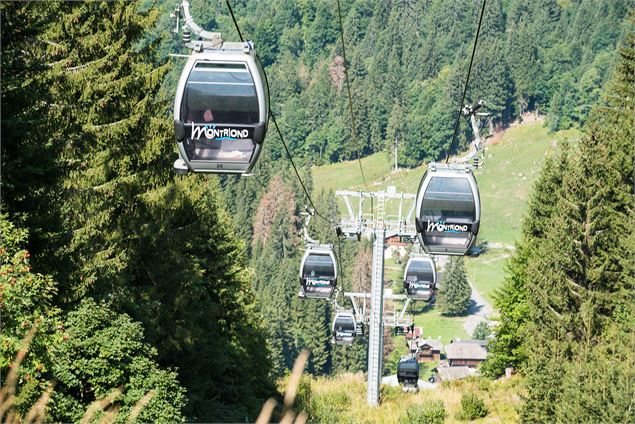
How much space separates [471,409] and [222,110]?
2113cm

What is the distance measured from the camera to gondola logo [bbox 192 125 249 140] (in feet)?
41.4

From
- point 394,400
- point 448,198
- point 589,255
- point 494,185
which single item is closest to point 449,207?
point 448,198

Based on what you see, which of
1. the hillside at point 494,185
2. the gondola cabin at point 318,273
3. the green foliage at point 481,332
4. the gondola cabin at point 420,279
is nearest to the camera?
the gondola cabin at point 318,273

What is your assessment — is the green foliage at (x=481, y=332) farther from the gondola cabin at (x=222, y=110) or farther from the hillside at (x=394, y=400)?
the gondola cabin at (x=222, y=110)

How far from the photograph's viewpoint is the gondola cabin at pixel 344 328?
3953 cm

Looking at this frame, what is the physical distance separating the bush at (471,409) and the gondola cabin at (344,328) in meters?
7.98

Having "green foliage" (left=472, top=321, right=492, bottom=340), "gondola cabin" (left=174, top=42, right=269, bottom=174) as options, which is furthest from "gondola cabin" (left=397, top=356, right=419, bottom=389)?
"green foliage" (left=472, top=321, right=492, bottom=340)

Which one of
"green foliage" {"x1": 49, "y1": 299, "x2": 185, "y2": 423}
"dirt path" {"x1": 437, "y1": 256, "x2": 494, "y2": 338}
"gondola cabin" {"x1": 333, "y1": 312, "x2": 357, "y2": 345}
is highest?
"green foliage" {"x1": 49, "y1": 299, "x2": 185, "y2": 423}

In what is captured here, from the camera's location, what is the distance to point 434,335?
129250 mm

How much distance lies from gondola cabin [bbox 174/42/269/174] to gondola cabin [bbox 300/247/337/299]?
65.9ft

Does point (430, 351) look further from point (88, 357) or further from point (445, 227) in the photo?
point (88, 357)

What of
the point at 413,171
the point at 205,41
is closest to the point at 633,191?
the point at 205,41

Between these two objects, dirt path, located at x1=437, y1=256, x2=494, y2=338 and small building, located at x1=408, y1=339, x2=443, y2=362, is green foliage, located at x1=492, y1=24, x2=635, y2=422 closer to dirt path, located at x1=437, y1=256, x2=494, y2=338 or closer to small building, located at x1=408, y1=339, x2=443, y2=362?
small building, located at x1=408, y1=339, x2=443, y2=362

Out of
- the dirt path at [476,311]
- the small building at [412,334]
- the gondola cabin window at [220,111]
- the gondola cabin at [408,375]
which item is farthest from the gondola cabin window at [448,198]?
the dirt path at [476,311]
